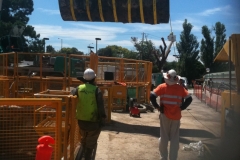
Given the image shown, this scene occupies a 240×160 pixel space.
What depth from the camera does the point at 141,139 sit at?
29.1 feet

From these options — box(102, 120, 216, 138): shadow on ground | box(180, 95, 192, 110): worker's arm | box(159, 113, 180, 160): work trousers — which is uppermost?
box(180, 95, 192, 110): worker's arm

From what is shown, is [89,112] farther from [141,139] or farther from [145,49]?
[145,49]

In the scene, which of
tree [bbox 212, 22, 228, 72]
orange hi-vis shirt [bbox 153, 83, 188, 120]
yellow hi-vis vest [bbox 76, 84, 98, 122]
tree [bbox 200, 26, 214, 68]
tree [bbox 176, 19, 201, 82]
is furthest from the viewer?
tree [bbox 176, 19, 201, 82]

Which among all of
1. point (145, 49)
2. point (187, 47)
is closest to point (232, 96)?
point (187, 47)

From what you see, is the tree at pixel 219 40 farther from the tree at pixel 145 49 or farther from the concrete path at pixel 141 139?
the tree at pixel 145 49

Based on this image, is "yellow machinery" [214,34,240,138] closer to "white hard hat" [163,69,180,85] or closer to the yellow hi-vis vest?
"white hard hat" [163,69,180,85]

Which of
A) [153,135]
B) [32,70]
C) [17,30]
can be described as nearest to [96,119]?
[153,135]

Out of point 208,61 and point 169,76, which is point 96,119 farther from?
point 208,61

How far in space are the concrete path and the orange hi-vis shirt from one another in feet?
4.32

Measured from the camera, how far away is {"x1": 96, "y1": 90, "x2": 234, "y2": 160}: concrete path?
7137mm

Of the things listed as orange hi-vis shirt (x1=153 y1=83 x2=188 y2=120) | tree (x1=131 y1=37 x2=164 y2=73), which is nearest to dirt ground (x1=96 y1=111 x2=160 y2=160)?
orange hi-vis shirt (x1=153 y1=83 x2=188 y2=120)

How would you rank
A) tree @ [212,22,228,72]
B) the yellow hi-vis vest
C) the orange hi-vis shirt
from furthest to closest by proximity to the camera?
1. tree @ [212,22,228,72]
2. the orange hi-vis shirt
3. the yellow hi-vis vest

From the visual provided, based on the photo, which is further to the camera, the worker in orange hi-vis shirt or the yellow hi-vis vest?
the worker in orange hi-vis shirt

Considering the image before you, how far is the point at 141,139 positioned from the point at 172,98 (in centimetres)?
298
